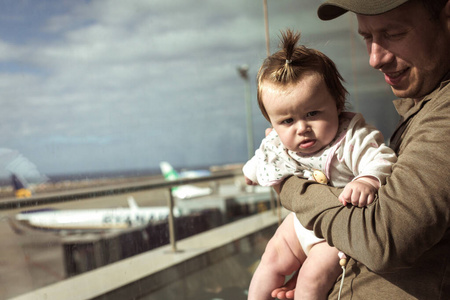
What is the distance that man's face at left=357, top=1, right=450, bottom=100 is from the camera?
41.6 inches

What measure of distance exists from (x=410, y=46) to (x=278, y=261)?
0.70 meters

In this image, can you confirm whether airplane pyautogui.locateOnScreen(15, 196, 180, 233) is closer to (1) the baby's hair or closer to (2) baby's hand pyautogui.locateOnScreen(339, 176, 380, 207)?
(1) the baby's hair

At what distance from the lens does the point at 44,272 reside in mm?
1842

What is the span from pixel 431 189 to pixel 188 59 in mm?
1891

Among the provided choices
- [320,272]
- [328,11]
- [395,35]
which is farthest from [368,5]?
[320,272]

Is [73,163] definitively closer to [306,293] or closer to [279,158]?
[279,158]

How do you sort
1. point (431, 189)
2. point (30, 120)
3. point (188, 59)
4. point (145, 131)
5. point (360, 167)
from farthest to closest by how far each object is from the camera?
point (188, 59) → point (145, 131) → point (30, 120) → point (360, 167) → point (431, 189)

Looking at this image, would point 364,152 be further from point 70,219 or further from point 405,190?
point 70,219

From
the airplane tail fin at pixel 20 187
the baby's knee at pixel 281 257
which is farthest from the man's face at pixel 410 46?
the airplane tail fin at pixel 20 187

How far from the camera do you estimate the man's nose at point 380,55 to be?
3.64 ft

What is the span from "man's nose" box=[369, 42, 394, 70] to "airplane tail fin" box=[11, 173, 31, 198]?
1.18 m

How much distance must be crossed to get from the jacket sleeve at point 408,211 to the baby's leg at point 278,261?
1.33ft

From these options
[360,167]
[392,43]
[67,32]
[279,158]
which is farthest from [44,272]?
[392,43]

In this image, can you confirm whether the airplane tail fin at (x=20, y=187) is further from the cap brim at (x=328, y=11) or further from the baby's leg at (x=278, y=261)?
the cap brim at (x=328, y=11)
